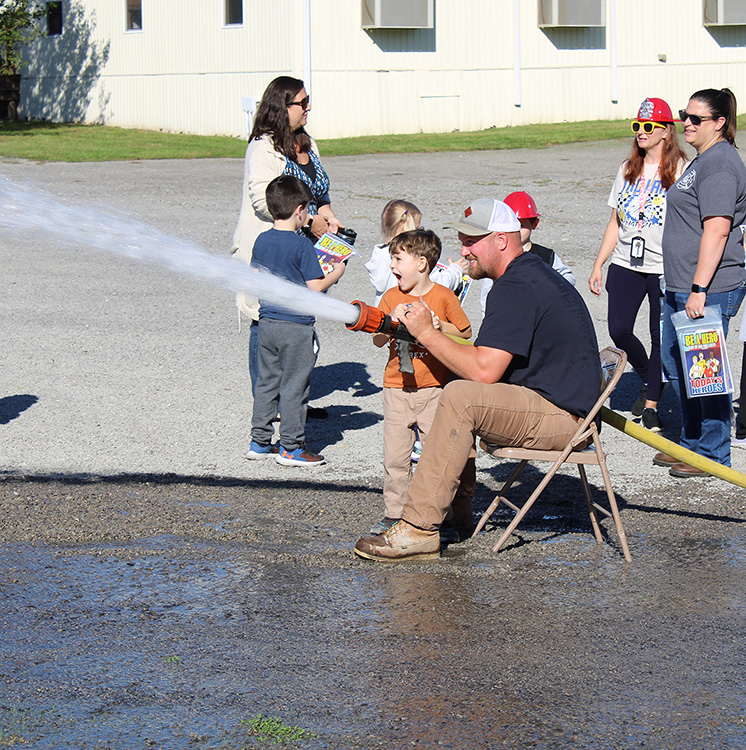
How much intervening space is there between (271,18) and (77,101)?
337 inches

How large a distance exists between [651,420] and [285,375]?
8.72ft

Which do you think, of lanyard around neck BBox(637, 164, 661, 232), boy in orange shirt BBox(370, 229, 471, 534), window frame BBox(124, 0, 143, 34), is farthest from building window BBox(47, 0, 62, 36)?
boy in orange shirt BBox(370, 229, 471, 534)

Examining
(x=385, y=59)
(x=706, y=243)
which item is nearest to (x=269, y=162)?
(x=706, y=243)

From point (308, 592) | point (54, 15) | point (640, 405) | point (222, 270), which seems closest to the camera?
point (308, 592)

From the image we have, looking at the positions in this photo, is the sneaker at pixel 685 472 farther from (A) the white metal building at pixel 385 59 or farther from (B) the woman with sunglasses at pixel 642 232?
(A) the white metal building at pixel 385 59

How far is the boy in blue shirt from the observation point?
22.0 feet

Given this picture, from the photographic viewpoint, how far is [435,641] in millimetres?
4375

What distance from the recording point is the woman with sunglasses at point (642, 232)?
24.0ft

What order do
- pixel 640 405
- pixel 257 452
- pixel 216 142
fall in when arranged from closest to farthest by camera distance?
pixel 257 452, pixel 640 405, pixel 216 142

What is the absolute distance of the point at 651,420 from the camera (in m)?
7.73

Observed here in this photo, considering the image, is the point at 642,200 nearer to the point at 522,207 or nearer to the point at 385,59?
the point at 522,207

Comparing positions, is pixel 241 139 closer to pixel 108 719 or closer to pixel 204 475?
pixel 204 475

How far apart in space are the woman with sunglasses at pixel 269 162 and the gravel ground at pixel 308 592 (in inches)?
48.3

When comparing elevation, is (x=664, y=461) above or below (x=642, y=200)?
below
